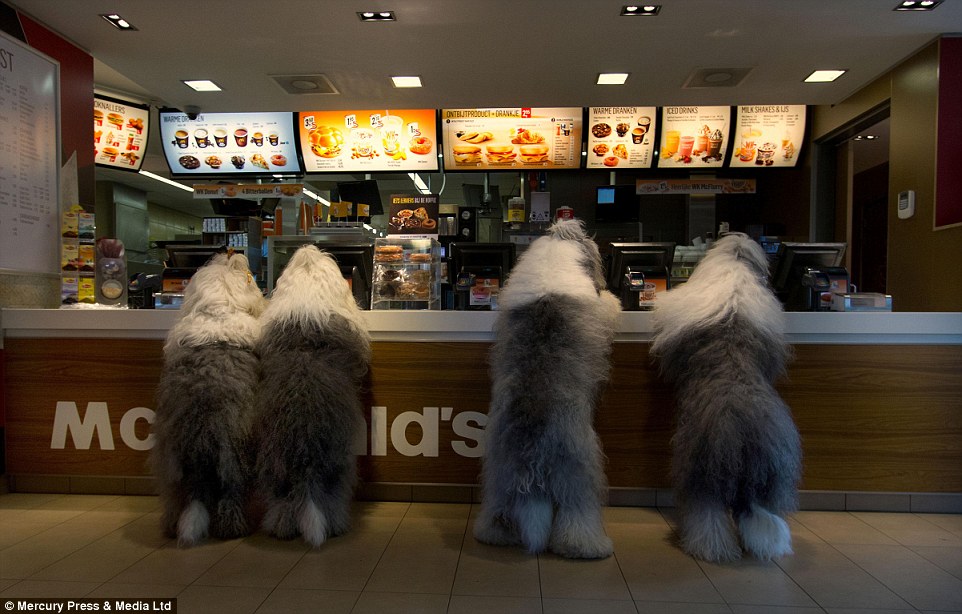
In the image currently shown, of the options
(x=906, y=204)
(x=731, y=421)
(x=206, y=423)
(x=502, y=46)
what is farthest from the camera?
(x=906, y=204)

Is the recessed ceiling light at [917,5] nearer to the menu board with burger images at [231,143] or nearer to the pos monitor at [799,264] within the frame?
the pos monitor at [799,264]

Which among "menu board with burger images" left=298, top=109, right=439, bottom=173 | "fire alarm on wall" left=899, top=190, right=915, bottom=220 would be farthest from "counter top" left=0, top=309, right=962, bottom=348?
"menu board with burger images" left=298, top=109, right=439, bottom=173

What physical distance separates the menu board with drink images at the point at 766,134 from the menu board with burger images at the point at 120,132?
6304mm

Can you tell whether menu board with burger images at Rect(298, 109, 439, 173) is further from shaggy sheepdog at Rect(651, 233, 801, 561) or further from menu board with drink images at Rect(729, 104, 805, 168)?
shaggy sheepdog at Rect(651, 233, 801, 561)

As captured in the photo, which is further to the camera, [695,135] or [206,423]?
[695,135]

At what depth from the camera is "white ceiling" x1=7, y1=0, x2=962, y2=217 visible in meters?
3.92

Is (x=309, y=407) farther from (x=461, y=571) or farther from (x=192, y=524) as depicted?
(x=461, y=571)

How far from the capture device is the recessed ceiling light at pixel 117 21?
157 inches

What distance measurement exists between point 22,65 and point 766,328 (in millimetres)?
4551

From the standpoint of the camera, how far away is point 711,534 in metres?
2.49

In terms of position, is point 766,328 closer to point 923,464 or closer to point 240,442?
point 923,464

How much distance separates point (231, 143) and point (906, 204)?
248 inches

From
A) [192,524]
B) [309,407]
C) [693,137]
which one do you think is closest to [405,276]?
[309,407]

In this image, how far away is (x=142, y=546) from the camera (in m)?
2.62
